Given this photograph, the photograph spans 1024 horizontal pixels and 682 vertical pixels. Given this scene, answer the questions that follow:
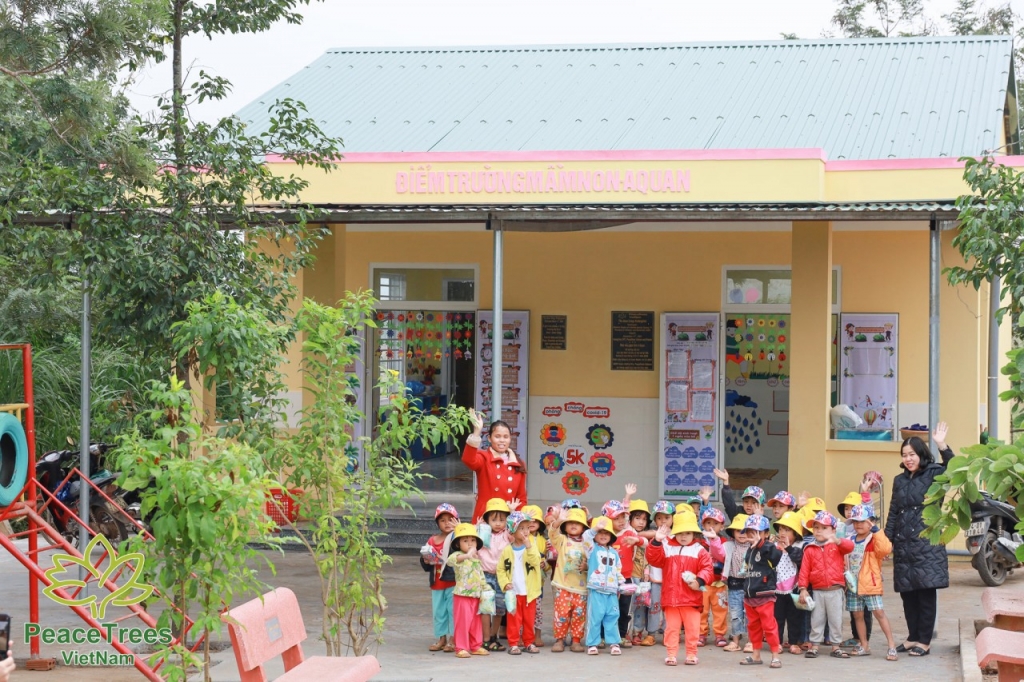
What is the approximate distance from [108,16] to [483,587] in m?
4.76

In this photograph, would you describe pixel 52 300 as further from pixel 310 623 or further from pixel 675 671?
pixel 675 671

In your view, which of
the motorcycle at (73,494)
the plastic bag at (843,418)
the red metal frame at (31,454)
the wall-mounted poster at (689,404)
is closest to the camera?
the red metal frame at (31,454)

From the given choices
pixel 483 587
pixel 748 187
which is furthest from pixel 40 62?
pixel 748 187

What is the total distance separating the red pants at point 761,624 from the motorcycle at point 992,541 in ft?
9.96

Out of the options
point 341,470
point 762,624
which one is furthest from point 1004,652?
point 341,470

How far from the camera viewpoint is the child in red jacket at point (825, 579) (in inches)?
335

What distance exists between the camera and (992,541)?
428 inches

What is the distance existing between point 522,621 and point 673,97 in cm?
895

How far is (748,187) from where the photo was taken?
1273 centimetres

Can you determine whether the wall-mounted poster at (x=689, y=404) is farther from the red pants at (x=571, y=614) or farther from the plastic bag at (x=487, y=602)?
the plastic bag at (x=487, y=602)

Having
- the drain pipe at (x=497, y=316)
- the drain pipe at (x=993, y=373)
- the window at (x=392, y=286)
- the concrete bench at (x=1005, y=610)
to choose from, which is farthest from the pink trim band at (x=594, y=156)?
the concrete bench at (x=1005, y=610)

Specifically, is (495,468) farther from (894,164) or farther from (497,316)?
(894,164)

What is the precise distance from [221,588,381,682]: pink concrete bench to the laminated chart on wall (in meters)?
7.41

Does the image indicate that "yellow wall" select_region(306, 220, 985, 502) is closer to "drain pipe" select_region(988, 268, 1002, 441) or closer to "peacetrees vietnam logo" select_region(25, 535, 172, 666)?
"drain pipe" select_region(988, 268, 1002, 441)
